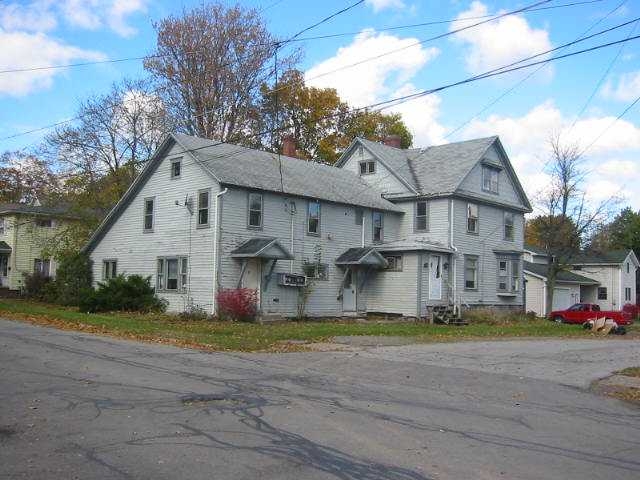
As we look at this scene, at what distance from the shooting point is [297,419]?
8.88 m

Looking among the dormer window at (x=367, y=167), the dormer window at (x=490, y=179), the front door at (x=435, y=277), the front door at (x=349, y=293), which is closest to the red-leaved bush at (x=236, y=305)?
the front door at (x=349, y=293)

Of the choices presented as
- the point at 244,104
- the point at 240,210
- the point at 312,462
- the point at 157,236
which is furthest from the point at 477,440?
the point at 244,104

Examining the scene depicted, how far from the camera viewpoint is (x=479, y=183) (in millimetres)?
36375

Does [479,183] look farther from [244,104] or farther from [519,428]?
[519,428]

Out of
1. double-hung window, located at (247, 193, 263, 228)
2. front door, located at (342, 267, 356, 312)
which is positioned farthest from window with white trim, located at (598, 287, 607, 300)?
double-hung window, located at (247, 193, 263, 228)

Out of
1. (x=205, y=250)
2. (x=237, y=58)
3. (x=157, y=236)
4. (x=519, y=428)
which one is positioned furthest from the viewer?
(x=237, y=58)

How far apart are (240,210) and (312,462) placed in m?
22.4

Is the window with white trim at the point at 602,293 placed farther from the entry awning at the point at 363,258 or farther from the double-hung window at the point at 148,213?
the double-hung window at the point at 148,213

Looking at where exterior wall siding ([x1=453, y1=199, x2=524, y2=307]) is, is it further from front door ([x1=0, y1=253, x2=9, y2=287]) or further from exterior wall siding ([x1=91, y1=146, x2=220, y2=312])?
front door ([x1=0, y1=253, x2=9, y2=287])

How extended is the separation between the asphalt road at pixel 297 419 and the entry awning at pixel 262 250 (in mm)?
11096

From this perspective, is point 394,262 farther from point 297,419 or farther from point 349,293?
point 297,419

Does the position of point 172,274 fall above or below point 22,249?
below

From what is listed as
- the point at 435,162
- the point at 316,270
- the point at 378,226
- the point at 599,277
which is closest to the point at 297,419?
the point at 316,270

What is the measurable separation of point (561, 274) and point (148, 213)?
1257 inches
